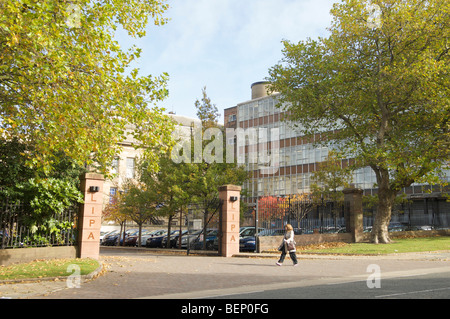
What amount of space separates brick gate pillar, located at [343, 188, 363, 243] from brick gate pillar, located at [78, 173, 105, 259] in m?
15.0

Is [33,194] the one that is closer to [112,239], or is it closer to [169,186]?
[169,186]

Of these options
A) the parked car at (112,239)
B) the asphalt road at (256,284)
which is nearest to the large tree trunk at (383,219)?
the asphalt road at (256,284)

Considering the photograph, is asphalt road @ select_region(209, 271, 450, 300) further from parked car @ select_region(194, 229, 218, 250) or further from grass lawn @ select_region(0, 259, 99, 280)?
parked car @ select_region(194, 229, 218, 250)

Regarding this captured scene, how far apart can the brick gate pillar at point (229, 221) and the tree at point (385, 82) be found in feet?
25.2

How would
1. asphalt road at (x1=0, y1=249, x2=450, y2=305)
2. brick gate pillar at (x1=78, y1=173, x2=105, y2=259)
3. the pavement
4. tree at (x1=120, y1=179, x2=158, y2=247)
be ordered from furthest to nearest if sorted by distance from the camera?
tree at (x1=120, y1=179, x2=158, y2=247) < brick gate pillar at (x1=78, y1=173, x2=105, y2=259) < the pavement < asphalt road at (x1=0, y1=249, x2=450, y2=305)

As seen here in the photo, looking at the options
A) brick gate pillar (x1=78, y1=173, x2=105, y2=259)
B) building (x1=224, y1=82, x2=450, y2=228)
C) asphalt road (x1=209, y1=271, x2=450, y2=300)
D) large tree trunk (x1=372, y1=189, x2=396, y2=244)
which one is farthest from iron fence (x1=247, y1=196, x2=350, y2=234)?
building (x1=224, y1=82, x2=450, y2=228)

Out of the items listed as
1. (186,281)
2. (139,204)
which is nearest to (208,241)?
(139,204)

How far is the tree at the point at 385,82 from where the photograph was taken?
2372 centimetres

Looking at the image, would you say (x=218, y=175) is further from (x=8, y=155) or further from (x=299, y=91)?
(x=8, y=155)

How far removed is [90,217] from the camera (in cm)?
1908

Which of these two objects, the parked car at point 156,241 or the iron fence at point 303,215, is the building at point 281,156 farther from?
the iron fence at point 303,215

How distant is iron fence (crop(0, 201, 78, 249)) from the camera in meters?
16.3

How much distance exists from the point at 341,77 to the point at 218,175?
31.4 ft

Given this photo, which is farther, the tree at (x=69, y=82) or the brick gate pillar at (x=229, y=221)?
the brick gate pillar at (x=229, y=221)
